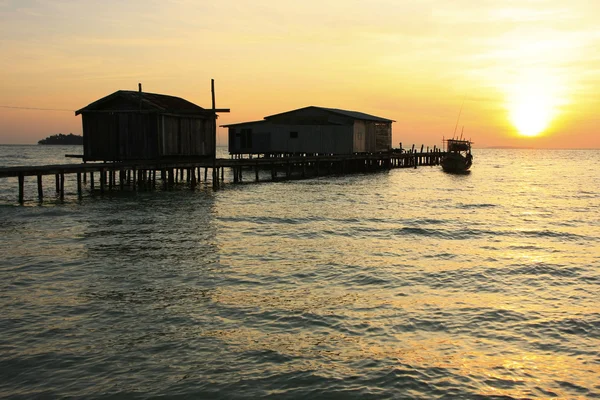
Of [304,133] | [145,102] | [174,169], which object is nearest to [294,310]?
[145,102]

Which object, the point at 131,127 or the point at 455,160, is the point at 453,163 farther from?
the point at 131,127

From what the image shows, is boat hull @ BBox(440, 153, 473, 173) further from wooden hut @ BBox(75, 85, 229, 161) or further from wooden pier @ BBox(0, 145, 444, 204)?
wooden hut @ BBox(75, 85, 229, 161)

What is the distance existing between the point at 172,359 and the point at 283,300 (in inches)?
134

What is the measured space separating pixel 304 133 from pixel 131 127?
24529 millimetres

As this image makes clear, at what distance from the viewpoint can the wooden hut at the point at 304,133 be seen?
178ft

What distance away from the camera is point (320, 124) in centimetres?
5456

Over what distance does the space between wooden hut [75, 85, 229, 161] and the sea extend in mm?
11058

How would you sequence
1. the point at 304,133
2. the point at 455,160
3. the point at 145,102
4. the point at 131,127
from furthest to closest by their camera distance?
the point at 455,160, the point at 304,133, the point at 131,127, the point at 145,102

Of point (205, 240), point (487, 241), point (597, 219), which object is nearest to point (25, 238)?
point (205, 240)

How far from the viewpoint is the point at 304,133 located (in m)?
55.0

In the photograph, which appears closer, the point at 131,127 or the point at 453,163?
the point at 131,127

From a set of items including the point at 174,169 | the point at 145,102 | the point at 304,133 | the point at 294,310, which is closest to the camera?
the point at 294,310

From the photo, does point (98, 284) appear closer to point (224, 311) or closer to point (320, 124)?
point (224, 311)

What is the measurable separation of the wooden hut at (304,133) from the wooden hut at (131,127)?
21416mm
